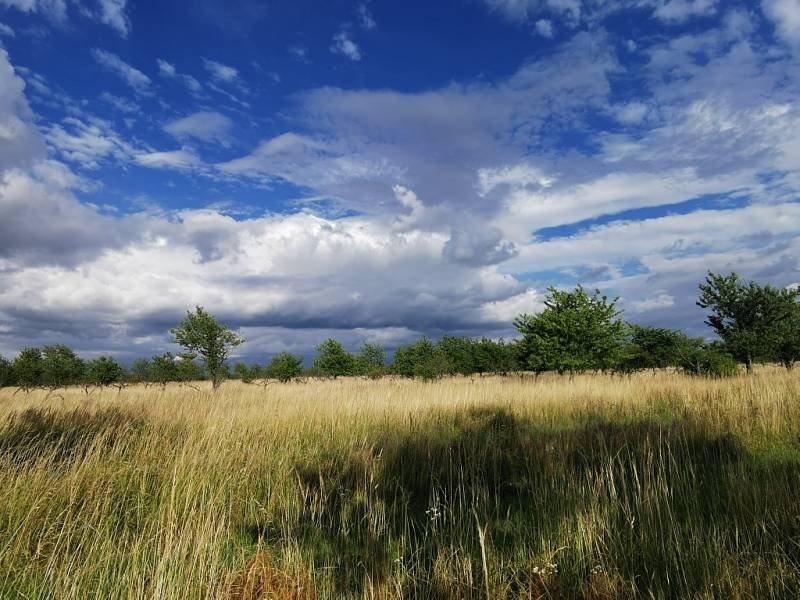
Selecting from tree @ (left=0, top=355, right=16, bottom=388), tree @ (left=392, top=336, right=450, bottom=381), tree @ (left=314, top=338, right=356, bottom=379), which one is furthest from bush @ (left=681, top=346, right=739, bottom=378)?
tree @ (left=0, top=355, right=16, bottom=388)

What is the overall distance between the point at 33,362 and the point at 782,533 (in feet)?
182

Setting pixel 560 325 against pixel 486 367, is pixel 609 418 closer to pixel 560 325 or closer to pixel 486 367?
pixel 560 325

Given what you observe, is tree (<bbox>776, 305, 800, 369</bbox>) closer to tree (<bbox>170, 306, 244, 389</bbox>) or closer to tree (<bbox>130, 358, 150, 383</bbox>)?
tree (<bbox>170, 306, 244, 389</bbox>)

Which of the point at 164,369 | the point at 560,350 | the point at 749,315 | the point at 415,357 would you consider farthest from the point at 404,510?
the point at 164,369

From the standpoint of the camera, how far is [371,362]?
52812 mm

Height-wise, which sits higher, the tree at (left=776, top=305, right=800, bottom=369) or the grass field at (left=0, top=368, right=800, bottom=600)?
the tree at (left=776, top=305, right=800, bottom=369)

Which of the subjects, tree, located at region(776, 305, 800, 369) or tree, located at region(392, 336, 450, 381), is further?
tree, located at region(392, 336, 450, 381)

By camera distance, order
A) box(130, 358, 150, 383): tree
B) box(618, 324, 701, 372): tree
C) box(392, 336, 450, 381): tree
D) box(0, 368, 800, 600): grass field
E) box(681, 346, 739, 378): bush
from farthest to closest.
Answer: box(130, 358, 150, 383): tree
box(392, 336, 450, 381): tree
box(618, 324, 701, 372): tree
box(681, 346, 739, 378): bush
box(0, 368, 800, 600): grass field

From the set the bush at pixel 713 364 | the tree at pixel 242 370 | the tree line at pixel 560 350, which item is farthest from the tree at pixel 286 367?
the bush at pixel 713 364

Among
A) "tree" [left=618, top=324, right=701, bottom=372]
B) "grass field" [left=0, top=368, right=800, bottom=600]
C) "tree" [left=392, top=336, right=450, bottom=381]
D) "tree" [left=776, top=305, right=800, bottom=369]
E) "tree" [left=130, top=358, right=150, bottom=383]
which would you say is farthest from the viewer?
"tree" [left=130, top=358, right=150, bottom=383]

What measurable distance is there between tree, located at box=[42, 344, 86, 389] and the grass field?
43.0 m

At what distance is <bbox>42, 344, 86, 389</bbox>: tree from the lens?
43531 mm

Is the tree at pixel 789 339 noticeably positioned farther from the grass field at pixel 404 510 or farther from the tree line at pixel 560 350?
the grass field at pixel 404 510

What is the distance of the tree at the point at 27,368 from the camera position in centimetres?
4259
